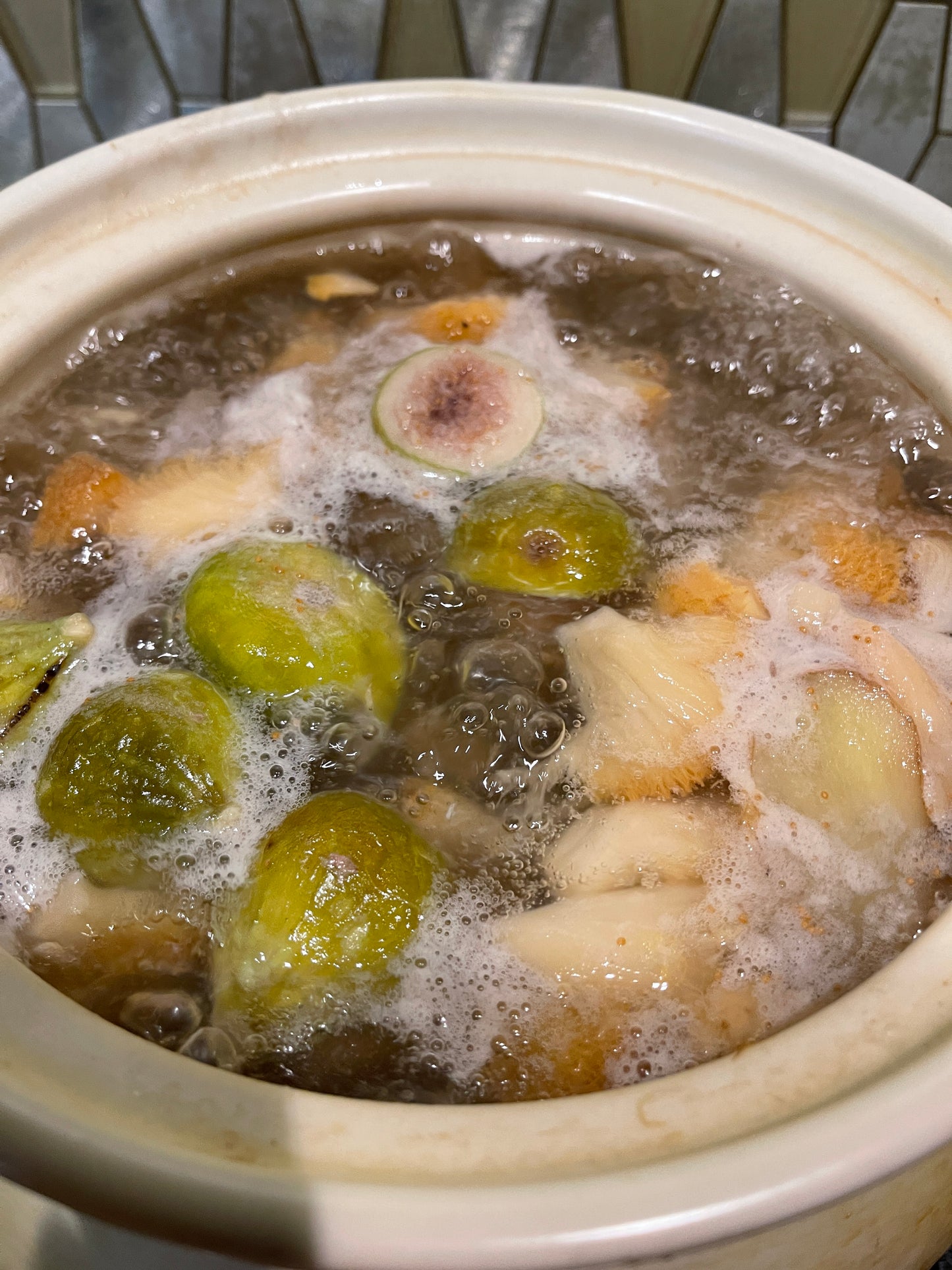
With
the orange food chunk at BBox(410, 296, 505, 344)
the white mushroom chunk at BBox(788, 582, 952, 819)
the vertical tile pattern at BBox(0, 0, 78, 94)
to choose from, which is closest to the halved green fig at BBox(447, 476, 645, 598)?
the white mushroom chunk at BBox(788, 582, 952, 819)

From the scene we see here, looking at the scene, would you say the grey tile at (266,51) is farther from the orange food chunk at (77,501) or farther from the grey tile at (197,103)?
the orange food chunk at (77,501)

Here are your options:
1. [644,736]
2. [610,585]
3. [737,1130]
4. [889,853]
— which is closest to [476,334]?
[610,585]

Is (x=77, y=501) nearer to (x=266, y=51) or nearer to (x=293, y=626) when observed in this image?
(x=293, y=626)

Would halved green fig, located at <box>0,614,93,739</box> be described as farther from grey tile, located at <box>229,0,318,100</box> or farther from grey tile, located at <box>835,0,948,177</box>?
grey tile, located at <box>835,0,948,177</box>

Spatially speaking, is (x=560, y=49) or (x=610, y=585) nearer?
(x=610, y=585)

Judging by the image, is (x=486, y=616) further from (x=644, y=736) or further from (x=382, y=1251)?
(x=382, y=1251)

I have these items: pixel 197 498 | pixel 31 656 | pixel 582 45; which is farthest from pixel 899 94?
pixel 31 656
